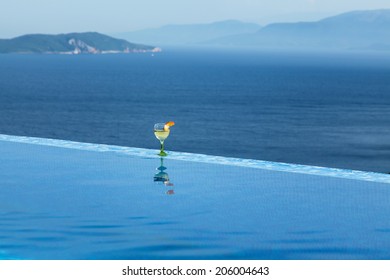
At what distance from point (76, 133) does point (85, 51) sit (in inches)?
5591

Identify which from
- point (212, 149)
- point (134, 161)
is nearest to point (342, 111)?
point (212, 149)

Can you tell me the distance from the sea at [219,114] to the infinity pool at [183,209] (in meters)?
42.3

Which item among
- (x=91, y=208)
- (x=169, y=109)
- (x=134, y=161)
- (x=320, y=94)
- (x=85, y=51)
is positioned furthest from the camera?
(x=85, y=51)

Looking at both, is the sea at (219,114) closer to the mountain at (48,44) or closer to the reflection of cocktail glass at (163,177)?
the reflection of cocktail glass at (163,177)

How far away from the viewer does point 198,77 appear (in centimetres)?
10294

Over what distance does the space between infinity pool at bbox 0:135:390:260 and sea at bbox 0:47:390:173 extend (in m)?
42.3

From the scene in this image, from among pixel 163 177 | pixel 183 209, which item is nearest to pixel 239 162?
pixel 163 177

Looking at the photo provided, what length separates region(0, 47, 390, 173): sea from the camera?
53156 mm

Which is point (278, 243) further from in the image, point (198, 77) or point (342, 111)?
point (198, 77)

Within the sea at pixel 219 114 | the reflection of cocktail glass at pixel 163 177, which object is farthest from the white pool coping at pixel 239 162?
the sea at pixel 219 114

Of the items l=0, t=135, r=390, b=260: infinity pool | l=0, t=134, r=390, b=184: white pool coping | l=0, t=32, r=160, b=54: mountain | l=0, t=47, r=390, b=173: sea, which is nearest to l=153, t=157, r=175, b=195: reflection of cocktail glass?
l=0, t=135, r=390, b=260: infinity pool

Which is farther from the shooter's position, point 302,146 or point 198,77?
point 198,77

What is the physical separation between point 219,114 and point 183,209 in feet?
197
